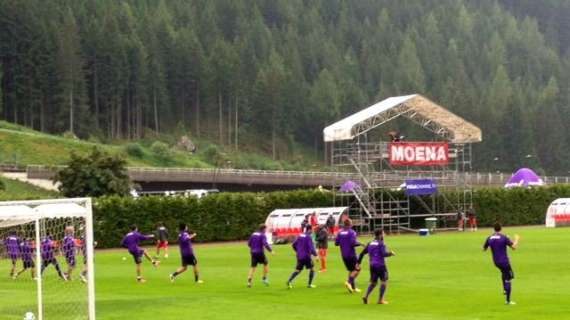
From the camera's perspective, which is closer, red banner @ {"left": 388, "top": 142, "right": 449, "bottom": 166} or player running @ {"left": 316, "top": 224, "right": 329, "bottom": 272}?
player running @ {"left": 316, "top": 224, "right": 329, "bottom": 272}

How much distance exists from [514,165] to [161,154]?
175 ft

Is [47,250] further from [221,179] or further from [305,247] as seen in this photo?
[221,179]

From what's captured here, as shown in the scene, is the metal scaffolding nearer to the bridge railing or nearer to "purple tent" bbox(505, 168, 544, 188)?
"purple tent" bbox(505, 168, 544, 188)

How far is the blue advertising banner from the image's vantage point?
77438 millimetres

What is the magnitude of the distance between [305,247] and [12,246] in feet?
32.0

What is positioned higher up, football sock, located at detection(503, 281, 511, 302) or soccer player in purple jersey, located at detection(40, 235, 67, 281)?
soccer player in purple jersey, located at detection(40, 235, 67, 281)

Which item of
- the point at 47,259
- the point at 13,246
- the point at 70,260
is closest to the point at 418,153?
the point at 70,260

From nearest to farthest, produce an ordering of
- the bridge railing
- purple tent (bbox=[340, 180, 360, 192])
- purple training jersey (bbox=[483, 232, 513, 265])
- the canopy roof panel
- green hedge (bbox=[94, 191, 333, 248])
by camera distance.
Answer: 1. purple training jersey (bbox=[483, 232, 513, 265])
2. green hedge (bbox=[94, 191, 333, 248])
3. the canopy roof panel
4. purple tent (bbox=[340, 180, 360, 192])
5. the bridge railing

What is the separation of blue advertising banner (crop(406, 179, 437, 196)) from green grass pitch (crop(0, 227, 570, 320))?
2442 cm

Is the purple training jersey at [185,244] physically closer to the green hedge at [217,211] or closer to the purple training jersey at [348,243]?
the purple training jersey at [348,243]

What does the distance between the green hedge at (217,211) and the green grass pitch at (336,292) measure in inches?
671

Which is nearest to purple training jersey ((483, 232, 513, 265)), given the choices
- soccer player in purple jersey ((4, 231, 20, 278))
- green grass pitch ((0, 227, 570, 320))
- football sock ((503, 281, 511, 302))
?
football sock ((503, 281, 511, 302))

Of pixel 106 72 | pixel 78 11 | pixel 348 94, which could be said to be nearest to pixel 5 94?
pixel 106 72

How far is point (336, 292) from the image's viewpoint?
113 ft
